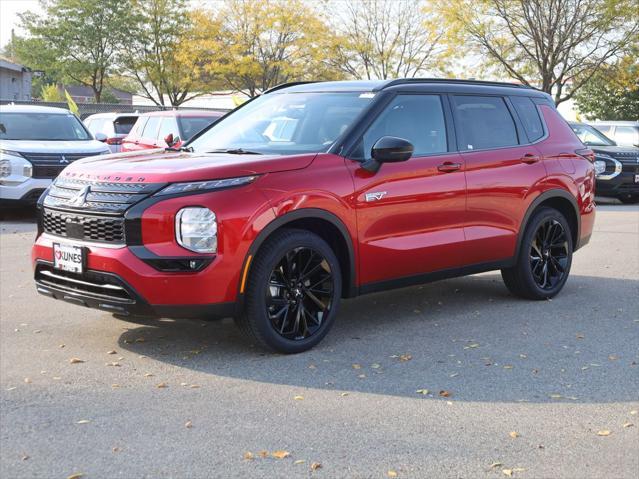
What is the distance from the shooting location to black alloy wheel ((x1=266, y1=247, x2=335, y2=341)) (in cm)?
554

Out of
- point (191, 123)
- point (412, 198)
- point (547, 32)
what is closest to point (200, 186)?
point (412, 198)

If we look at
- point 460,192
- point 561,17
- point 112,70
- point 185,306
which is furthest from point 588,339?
point 112,70

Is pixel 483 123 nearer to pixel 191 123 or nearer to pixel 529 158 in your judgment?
pixel 529 158

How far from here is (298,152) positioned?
5914 millimetres

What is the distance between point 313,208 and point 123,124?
14.8 m

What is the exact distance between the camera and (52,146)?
1359cm

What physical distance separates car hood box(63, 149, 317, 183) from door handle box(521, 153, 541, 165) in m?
2.26

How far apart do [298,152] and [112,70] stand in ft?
161

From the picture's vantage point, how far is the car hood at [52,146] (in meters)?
13.3

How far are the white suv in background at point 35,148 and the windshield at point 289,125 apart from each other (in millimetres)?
7035

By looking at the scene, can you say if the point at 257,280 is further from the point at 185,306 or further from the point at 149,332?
the point at 149,332

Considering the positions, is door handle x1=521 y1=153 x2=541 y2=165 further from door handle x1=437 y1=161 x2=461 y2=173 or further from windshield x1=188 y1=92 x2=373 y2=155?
windshield x1=188 y1=92 x2=373 y2=155

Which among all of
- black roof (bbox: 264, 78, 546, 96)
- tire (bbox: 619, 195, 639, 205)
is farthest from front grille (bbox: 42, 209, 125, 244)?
tire (bbox: 619, 195, 639, 205)

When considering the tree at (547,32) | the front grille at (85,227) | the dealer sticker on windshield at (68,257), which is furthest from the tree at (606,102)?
the dealer sticker on windshield at (68,257)
